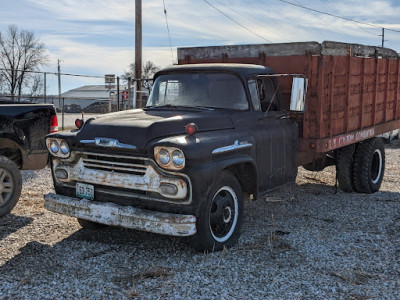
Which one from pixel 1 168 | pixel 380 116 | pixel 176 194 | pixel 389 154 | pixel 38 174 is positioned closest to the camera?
pixel 176 194

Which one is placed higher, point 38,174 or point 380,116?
point 380,116

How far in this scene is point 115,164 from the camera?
4.87 metres

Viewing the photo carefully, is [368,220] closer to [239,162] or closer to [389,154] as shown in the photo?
[239,162]

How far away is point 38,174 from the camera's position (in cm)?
989

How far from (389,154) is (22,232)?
1192 centimetres

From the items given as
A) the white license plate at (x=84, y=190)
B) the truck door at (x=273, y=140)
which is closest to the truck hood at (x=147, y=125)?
the white license plate at (x=84, y=190)

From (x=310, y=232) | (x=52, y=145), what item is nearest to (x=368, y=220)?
(x=310, y=232)

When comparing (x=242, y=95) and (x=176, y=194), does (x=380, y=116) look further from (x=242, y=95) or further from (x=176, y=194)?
(x=176, y=194)

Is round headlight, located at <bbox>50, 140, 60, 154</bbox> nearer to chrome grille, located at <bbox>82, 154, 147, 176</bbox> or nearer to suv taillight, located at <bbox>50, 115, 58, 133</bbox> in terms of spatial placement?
chrome grille, located at <bbox>82, 154, 147, 176</bbox>

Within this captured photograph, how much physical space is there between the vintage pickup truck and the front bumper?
0.01m

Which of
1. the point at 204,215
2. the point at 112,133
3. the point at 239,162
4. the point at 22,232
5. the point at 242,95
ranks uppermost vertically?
the point at 242,95

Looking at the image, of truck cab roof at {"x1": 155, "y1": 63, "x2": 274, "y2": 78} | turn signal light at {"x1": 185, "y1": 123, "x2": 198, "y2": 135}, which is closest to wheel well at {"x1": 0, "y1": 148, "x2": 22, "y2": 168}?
truck cab roof at {"x1": 155, "y1": 63, "x2": 274, "y2": 78}

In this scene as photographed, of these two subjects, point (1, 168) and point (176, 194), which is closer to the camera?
point (176, 194)

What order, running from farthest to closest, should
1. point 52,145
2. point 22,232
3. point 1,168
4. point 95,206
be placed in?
1. point 1,168
2. point 22,232
3. point 52,145
4. point 95,206
